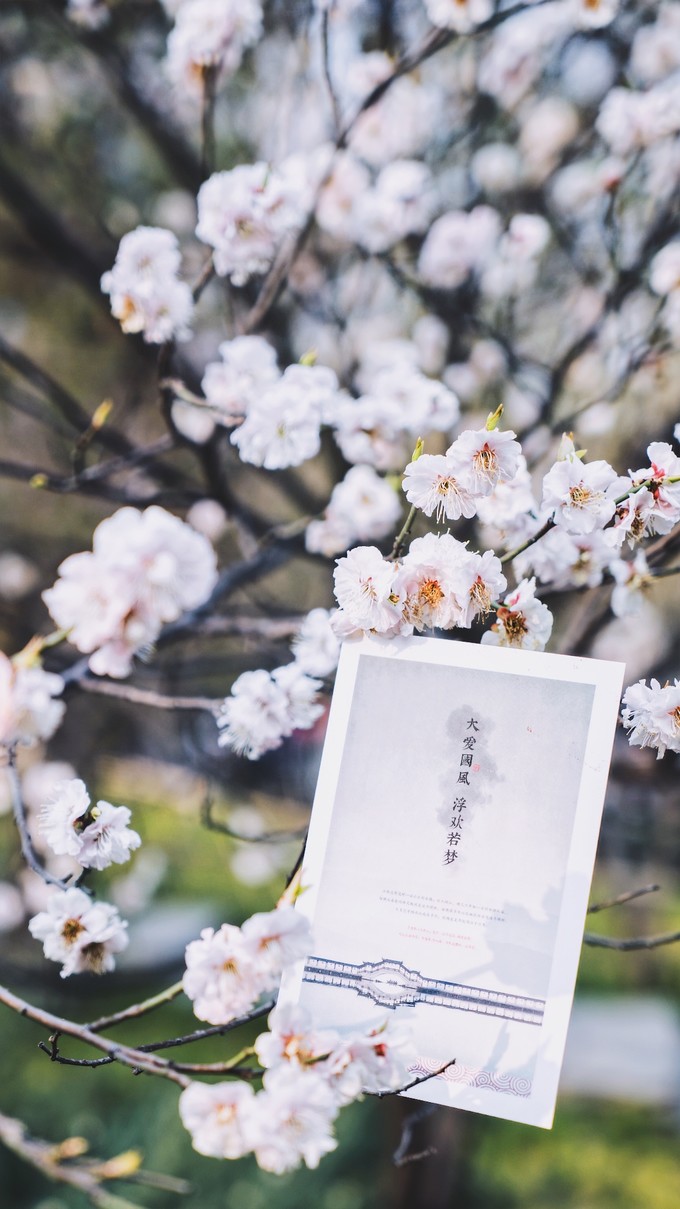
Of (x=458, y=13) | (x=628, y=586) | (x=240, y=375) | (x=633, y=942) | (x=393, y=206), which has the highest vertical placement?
(x=458, y=13)

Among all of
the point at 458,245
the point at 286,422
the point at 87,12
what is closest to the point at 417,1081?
the point at 286,422

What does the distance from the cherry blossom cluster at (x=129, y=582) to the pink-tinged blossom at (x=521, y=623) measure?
315mm

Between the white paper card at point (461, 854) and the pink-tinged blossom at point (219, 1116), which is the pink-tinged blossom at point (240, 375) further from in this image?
the pink-tinged blossom at point (219, 1116)

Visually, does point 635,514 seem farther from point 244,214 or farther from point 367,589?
point 244,214

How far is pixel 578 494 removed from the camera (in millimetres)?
725

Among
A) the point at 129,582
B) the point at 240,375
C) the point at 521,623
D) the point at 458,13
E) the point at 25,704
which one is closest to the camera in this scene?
the point at 129,582

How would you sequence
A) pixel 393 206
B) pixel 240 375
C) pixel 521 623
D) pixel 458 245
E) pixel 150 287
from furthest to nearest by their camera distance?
pixel 458 245 → pixel 393 206 → pixel 240 375 → pixel 150 287 → pixel 521 623

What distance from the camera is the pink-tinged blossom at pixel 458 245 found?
1.77 meters

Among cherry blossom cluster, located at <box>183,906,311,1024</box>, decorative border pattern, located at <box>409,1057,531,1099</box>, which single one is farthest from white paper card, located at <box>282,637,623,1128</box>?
cherry blossom cluster, located at <box>183,906,311,1024</box>

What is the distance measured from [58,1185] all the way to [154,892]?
1445 millimetres

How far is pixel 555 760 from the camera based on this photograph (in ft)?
2.52

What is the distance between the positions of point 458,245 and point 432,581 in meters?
1.29

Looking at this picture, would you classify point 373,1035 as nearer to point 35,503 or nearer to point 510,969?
point 510,969

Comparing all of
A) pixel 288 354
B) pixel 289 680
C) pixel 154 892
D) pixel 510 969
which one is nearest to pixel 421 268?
pixel 288 354
